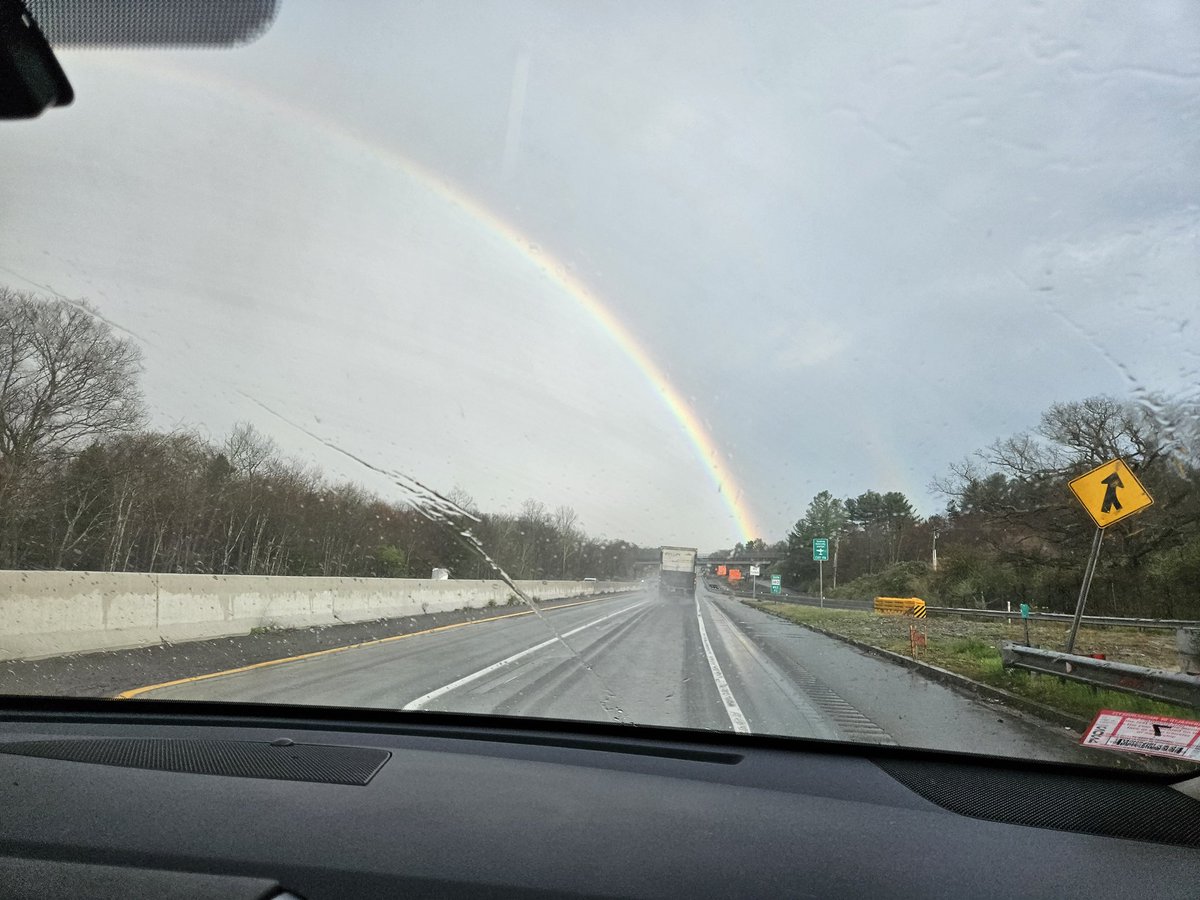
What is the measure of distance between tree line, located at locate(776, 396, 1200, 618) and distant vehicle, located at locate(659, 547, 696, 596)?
175 cm

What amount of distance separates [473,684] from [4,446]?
3.55 metres

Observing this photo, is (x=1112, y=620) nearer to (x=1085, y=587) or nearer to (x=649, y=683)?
(x=1085, y=587)

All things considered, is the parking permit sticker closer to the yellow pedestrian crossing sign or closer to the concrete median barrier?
the yellow pedestrian crossing sign

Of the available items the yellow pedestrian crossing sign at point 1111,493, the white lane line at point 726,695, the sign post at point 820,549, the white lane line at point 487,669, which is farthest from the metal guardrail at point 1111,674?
the white lane line at point 487,669

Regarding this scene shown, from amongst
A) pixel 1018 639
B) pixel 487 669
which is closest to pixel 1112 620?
pixel 1018 639

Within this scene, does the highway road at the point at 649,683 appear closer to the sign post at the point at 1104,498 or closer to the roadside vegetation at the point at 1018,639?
the roadside vegetation at the point at 1018,639

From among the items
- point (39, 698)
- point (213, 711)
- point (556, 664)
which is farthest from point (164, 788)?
point (556, 664)

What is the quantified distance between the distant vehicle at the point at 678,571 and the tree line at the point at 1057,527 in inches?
69.1

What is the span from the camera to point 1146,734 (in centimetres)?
336

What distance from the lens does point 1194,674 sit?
11.6ft

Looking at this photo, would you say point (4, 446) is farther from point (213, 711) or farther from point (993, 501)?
point (993, 501)

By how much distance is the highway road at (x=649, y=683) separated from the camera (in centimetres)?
441

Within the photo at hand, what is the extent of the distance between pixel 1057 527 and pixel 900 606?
6.18 ft

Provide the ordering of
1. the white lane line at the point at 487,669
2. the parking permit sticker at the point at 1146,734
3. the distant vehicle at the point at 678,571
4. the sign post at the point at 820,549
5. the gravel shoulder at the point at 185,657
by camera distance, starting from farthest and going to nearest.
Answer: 1. the distant vehicle at the point at 678,571
2. the gravel shoulder at the point at 185,657
3. the sign post at the point at 820,549
4. the white lane line at the point at 487,669
5. the parking permit sticker at the point at 1146,734
